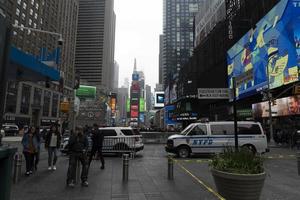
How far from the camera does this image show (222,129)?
17516mm

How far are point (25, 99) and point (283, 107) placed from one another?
2510 inches

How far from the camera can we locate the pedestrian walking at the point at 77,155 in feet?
28.1

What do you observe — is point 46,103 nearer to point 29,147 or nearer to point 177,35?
point 29,147

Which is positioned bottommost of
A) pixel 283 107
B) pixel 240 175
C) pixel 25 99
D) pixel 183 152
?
pixel 183 152

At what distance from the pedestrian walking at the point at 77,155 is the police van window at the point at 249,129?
37.1 feet

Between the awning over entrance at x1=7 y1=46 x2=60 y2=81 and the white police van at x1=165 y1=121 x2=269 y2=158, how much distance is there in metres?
8.17

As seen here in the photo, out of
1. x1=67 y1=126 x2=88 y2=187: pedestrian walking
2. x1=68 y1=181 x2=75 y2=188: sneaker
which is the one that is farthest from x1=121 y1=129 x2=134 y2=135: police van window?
x1=68 y1=181 x2=75 y2=188: sneaker

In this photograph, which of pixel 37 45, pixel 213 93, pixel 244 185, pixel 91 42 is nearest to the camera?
pixel 244 185

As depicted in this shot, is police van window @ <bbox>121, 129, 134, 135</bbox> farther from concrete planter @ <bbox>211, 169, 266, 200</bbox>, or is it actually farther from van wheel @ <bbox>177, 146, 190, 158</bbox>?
concrete planter @ <bbox>211, 169, 266, 200</bbox>

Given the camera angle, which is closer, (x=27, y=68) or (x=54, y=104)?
(x=27, y=68)

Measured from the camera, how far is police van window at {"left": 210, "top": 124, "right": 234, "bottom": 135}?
1747cm

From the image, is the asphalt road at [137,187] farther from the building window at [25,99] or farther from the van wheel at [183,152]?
the building window at [25,99]

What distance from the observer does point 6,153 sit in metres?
3.15

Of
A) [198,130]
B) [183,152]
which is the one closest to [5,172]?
[183,152]
